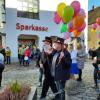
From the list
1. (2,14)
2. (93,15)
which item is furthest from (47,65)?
(93,15)

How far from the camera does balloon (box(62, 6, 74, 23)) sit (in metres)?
15.9

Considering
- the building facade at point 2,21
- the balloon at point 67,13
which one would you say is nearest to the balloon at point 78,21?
the balloon at point 67,13

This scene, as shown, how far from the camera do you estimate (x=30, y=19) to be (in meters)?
31.1

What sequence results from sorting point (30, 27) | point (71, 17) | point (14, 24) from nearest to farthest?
point (71, 17)
point (14, 24)
point (30, 27)

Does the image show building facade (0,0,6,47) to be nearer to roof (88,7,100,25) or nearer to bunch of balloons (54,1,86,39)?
bunch of balloons (54,1,86,39)

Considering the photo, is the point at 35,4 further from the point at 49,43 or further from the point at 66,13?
the point at 49,43

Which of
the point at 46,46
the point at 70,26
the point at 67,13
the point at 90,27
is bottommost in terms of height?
the point at 46,46

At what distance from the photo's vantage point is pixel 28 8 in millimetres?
31734

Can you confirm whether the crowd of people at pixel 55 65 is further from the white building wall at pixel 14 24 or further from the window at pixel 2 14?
the white building wall at pixel 14 24

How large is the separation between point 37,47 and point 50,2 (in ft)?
15.5

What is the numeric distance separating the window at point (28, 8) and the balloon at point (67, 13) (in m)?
14.6

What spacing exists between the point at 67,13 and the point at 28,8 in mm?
16360

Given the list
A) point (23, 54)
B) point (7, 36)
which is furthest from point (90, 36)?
point (23, 54)

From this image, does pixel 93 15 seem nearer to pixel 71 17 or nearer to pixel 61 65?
pixel 71 17
